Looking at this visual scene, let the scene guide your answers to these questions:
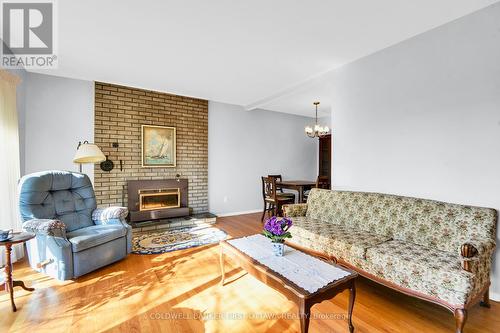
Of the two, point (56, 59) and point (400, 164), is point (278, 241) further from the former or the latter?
point (56, 59)

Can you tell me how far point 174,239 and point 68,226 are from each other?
1361 millimetres

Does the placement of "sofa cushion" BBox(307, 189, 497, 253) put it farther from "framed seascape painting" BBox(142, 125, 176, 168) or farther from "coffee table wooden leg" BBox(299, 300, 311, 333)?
"framed seascape painting" BBox(142, 125, 176, 168)

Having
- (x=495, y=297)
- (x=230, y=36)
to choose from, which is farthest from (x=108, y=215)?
(x=495, y=297)

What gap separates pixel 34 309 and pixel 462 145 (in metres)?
4.02

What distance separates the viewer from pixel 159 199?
4473 millimetres

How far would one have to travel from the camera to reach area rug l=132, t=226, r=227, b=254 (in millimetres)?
3219

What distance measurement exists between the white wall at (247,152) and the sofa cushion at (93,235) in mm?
2479

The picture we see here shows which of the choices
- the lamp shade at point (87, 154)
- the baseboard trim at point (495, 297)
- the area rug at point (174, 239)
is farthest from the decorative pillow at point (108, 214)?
the baseboard trim at point (495, 297)

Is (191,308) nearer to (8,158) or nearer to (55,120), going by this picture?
(8,158)

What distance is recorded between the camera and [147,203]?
4355mm

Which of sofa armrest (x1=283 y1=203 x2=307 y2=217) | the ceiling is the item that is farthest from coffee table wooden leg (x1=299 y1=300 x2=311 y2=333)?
the ceiling

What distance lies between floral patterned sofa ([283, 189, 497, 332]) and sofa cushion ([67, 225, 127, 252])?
2114 mm

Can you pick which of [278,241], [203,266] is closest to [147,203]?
[203,266]

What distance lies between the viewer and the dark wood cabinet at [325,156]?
6.43 metres
